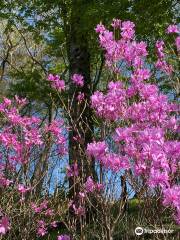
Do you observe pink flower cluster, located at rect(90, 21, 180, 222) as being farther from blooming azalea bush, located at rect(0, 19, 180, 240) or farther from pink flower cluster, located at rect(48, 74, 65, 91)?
pink flower cluster, located at rect(48, 74, 65, 91)

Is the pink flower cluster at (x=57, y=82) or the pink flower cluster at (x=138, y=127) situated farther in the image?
the pink flower cluster at (x=57, y=82)

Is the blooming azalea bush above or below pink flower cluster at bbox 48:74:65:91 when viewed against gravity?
below

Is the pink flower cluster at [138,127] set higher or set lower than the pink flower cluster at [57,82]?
lower

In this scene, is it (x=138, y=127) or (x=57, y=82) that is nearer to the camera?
(x=138, y=127)

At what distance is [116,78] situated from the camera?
14.0 ft

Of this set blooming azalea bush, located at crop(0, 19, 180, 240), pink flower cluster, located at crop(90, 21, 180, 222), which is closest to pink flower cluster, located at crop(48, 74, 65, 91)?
blooming azalea bush, located at crop(0, 19, 180, 240)

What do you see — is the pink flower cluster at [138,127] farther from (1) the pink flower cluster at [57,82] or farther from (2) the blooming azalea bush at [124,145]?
(1) the pink flower cluster at [57,82]

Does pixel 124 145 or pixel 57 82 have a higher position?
pixel 57 82

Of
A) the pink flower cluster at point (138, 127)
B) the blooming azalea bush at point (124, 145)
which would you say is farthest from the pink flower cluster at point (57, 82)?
the pink flower cluster at point (138, 127)

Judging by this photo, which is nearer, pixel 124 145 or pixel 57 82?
pixel 124 145

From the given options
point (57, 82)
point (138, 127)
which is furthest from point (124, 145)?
point (57, 82)

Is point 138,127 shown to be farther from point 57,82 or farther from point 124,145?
point 57,82

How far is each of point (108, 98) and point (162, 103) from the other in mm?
461

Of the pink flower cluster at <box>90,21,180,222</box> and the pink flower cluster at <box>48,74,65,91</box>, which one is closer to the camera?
the pink flower cluster at <box>90,21,180,222</box>
